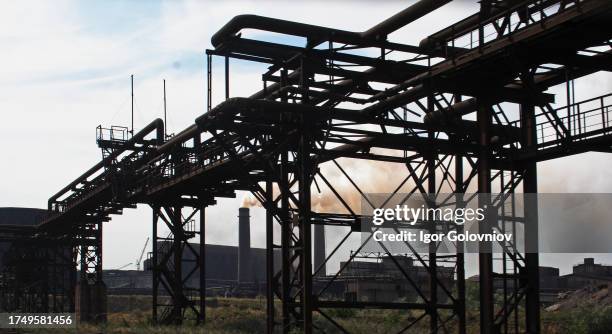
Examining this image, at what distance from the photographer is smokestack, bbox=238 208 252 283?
7981 centimetres

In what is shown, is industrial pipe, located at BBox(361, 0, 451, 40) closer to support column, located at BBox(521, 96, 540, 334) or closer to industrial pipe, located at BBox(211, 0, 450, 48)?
industrial pipe, located at BBox(211, 0, 450, 48)

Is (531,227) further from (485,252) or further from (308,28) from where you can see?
(308,28)

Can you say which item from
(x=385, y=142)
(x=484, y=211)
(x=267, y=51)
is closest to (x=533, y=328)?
(x=484, y=211)

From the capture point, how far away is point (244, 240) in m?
79.9

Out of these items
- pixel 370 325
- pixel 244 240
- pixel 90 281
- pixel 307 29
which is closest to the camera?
pixel 307 29

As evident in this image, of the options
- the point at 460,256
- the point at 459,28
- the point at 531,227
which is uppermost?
the point at 459,28

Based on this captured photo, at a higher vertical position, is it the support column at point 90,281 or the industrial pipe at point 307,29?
the industrial pipe at point 307,29

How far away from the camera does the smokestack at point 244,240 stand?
7981cm

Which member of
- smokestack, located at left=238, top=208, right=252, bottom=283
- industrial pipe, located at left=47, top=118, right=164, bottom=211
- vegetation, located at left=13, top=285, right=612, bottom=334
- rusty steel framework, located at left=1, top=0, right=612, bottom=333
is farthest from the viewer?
smokestack, located at left=238, top=208, right=252, bottom=283

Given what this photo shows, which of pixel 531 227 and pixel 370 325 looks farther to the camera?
pixel 370 325

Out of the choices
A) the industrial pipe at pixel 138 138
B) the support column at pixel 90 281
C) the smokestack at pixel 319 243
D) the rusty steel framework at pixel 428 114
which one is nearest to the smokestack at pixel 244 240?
the smokestack at pixel 319 243

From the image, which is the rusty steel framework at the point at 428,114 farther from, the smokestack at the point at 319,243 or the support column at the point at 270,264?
the smokestack at the point at 319,243

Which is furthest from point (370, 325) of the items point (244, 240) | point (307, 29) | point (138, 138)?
point (244, 240)

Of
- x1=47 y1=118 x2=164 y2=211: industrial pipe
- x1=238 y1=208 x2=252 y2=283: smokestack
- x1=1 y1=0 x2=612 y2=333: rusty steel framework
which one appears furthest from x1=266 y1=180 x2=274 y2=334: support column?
x1=238 y1=208 x2=252 y2=283: smokestack
